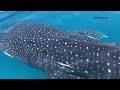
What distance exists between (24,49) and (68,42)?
0.59m

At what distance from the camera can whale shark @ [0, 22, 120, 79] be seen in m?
3.27

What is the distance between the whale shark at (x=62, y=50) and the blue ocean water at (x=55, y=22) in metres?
0.09

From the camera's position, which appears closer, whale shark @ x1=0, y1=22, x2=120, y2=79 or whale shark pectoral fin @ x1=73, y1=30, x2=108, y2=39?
whale shark @ x1=0, y1=22, x2=120, y2=79

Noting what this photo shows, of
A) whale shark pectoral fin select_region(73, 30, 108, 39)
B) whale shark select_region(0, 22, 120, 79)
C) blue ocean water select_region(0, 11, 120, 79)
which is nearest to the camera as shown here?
whale shark select_region(0, 22, 120, 79)

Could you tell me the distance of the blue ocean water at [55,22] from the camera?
→ 136 inches

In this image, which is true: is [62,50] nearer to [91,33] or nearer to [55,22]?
[91,33]

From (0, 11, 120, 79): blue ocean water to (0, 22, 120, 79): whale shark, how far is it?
89 millimetres

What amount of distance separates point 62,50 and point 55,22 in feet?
2.53

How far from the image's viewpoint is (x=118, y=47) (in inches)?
135

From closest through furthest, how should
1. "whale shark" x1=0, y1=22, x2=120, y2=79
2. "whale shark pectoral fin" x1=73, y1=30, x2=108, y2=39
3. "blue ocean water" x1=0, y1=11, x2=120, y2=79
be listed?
"whale shark" x1=0, y1=22, x2=120, y2=79
"blue ocean water" x1=0, y1=11, x2=120, y2=79
"whale shark pectoral fin" x1=73, y1=30, x2=108, y2=39

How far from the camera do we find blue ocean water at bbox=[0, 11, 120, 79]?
3.46 m
